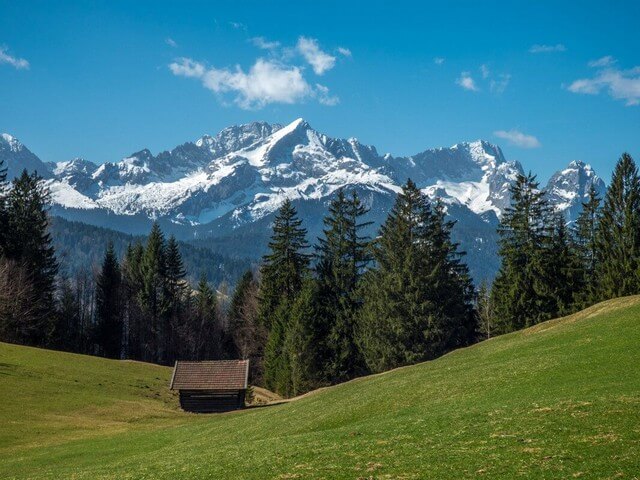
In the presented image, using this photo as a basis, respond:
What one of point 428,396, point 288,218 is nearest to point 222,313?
point 288,218

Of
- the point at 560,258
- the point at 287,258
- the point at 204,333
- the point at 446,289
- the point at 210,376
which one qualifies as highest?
the point at 287,258

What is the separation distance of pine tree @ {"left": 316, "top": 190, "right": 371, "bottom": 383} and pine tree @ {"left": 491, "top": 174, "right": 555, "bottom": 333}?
1728cm

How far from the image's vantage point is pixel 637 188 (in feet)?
233

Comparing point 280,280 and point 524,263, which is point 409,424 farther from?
point 280,280

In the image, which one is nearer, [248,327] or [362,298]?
[362,298]

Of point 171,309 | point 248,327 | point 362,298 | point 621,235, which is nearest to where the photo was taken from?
point 621,235

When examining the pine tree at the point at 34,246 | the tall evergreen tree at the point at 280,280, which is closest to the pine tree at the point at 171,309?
the pine tree at the point at 34,246

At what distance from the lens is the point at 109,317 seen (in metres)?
115

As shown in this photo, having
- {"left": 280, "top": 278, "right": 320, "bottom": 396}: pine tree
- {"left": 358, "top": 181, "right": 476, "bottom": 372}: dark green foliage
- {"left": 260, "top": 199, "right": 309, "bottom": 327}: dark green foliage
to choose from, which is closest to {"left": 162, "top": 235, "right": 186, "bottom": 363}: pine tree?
{"left": 260, "top": 199, "right": 309, "bottom": 327}: dark green foliage

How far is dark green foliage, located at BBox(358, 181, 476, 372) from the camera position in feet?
232

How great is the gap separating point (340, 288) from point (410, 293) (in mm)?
12804

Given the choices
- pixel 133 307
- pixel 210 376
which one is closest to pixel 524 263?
pixel 210 376

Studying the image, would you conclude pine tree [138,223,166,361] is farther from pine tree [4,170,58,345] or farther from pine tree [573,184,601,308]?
pine tree [573,184,601,308]

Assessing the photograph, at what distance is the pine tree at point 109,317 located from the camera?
114 metres
